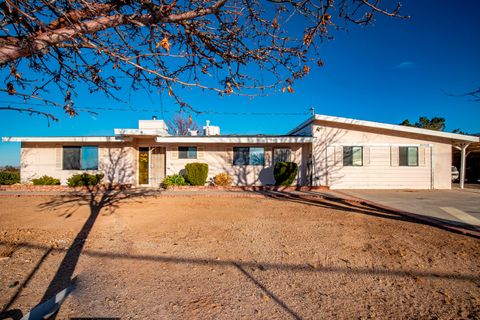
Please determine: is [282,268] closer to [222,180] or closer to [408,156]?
[222,180]

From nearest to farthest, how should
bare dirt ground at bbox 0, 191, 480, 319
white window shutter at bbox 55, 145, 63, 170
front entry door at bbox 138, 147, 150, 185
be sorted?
bare dirt ground at bbox 0, 191, 480, 319 < white window shutter at bbox 55, 145, 63, 170 < front entry door at bbox 138, 147, 150, 185

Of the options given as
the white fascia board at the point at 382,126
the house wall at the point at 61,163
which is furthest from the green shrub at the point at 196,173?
the white fascia board at the point at 382,126

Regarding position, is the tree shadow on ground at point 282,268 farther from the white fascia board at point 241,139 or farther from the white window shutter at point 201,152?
the white window shutter at point 201,152

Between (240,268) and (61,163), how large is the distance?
14.7 meters

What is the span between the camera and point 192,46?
3500 mm

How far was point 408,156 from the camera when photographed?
43.7ft

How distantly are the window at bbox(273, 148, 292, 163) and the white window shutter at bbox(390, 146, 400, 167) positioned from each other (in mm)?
5220

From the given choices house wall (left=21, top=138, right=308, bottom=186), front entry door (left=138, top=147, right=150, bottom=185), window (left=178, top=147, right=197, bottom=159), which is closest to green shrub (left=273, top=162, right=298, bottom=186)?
house wall (left=21, top=138, right=308, bottom=186)

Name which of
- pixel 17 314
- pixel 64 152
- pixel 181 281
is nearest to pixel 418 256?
pixel 181 281

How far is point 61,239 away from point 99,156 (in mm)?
10793

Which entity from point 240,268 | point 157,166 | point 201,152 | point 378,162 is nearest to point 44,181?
point 157,166

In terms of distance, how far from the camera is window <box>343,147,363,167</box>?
13328 millimetres

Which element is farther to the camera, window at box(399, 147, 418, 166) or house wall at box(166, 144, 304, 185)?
house wall at box(166, 144, 304, 185)

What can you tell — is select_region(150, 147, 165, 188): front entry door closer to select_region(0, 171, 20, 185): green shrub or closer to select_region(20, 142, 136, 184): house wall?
select_region(20, 142, 136, 184): house wall
